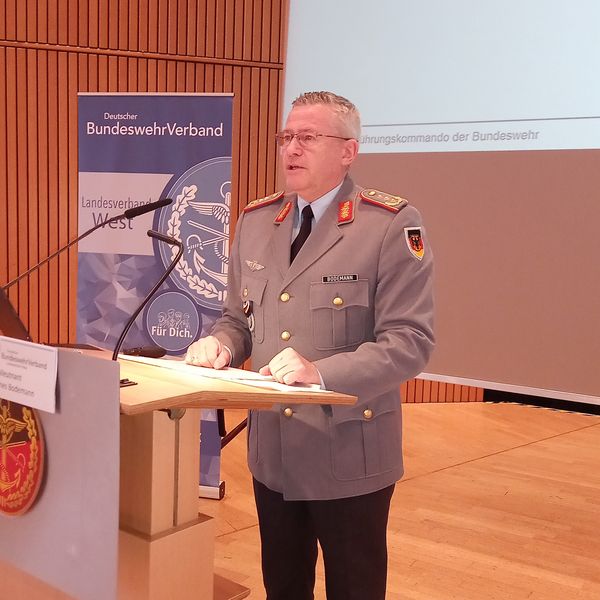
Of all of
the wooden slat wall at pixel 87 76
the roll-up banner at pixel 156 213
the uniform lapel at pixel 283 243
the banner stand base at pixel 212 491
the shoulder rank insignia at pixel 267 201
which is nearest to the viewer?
the uniform lapel at pixel 283 243

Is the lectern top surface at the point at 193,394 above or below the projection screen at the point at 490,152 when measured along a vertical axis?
below

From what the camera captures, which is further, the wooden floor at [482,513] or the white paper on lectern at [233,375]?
the wooden floor at [482,513]

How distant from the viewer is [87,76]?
167 inches

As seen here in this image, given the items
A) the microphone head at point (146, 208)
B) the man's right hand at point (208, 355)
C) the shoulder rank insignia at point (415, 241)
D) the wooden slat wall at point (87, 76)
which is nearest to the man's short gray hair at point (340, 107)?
the shoulder rank insignia at point (415, 241)

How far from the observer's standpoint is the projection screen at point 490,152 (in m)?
2.15

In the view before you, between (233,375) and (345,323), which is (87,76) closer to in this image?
(345,323)

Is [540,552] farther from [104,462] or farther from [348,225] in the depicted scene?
[104,462]

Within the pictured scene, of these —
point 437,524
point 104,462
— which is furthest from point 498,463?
point 104,462

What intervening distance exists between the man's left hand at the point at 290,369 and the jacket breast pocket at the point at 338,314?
25 centimetres

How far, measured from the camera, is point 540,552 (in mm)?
2852

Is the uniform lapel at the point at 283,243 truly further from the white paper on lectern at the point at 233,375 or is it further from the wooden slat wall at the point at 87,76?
the wooden slat wall at the point at 87,76

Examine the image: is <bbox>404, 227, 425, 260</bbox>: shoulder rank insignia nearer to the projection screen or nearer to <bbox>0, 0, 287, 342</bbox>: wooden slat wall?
the projection screen

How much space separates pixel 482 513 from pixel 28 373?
2718 mm

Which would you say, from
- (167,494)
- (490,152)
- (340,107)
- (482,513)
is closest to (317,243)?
(340,107)
